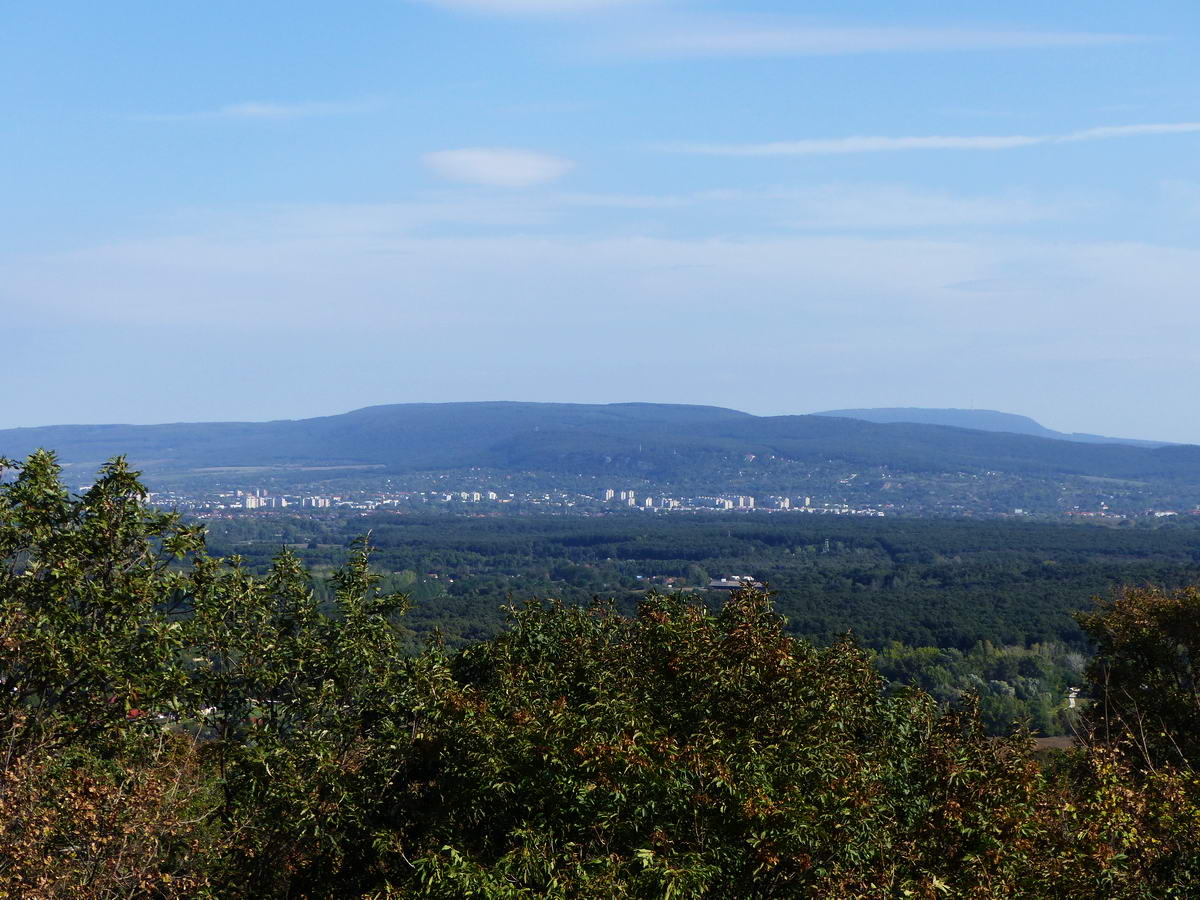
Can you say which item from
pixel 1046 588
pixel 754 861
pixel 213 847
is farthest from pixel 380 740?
pixel 1046 588

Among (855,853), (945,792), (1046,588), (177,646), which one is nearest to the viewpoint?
(855,853)

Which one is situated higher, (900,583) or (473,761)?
(473,761)

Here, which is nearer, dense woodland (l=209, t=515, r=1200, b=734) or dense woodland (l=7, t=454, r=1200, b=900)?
dense woodland (l=7, t=454, r=1200, b=900)

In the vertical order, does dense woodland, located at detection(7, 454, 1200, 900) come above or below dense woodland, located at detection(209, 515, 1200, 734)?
above

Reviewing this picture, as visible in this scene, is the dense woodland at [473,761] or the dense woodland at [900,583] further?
the dense woodland at [900,583]

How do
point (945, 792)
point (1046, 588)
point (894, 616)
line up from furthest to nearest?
point (1046, 588)
point (894, 616)
point (945, 792)

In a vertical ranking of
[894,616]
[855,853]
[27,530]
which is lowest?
[894,616]

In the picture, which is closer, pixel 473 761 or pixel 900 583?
pixel 473 761

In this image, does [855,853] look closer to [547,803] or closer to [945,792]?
[945,792]
